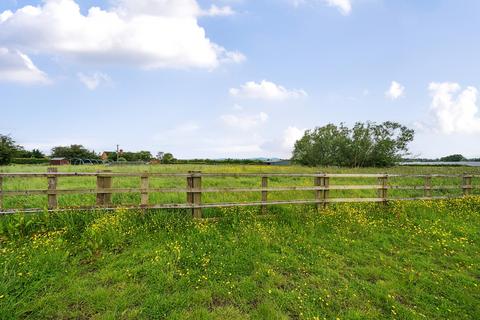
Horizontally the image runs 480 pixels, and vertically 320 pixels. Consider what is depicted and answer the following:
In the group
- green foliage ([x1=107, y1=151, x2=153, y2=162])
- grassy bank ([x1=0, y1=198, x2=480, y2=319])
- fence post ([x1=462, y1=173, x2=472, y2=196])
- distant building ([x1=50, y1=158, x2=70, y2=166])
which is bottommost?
grassy bank ([x1=0, y1=198, x2=480, y2=319])

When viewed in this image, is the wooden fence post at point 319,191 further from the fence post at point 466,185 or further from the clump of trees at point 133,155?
the clump of trees at point 133,155

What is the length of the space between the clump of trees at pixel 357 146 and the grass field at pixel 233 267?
4044cm

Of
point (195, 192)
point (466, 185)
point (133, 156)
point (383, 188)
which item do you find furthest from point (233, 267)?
point (133, 156)

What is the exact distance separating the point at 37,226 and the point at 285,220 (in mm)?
5855

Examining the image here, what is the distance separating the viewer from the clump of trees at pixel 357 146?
44469 mm

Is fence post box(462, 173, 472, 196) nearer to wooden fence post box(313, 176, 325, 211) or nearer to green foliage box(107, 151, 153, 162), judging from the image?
wooden fence post box(313, 176, 325, 211)

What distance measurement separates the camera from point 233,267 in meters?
4.66

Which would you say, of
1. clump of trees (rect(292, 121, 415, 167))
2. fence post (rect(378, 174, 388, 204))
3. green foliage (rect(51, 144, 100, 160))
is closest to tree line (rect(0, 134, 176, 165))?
green foliage (rect(51, 144, 100, 160))

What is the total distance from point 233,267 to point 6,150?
59385mm

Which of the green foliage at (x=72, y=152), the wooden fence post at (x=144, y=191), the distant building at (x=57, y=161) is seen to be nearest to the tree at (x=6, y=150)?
Answer: the distant building at (x=57, y=161)

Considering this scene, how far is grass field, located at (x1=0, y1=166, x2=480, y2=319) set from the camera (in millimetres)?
3609

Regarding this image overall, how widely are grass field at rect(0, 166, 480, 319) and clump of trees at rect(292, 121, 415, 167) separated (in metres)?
40.4

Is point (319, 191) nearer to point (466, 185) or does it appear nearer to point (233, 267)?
point (233, 267)

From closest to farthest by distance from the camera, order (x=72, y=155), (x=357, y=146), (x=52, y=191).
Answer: (x=52, y=191) < (x=357, y=146) < (x=72, y=155)
